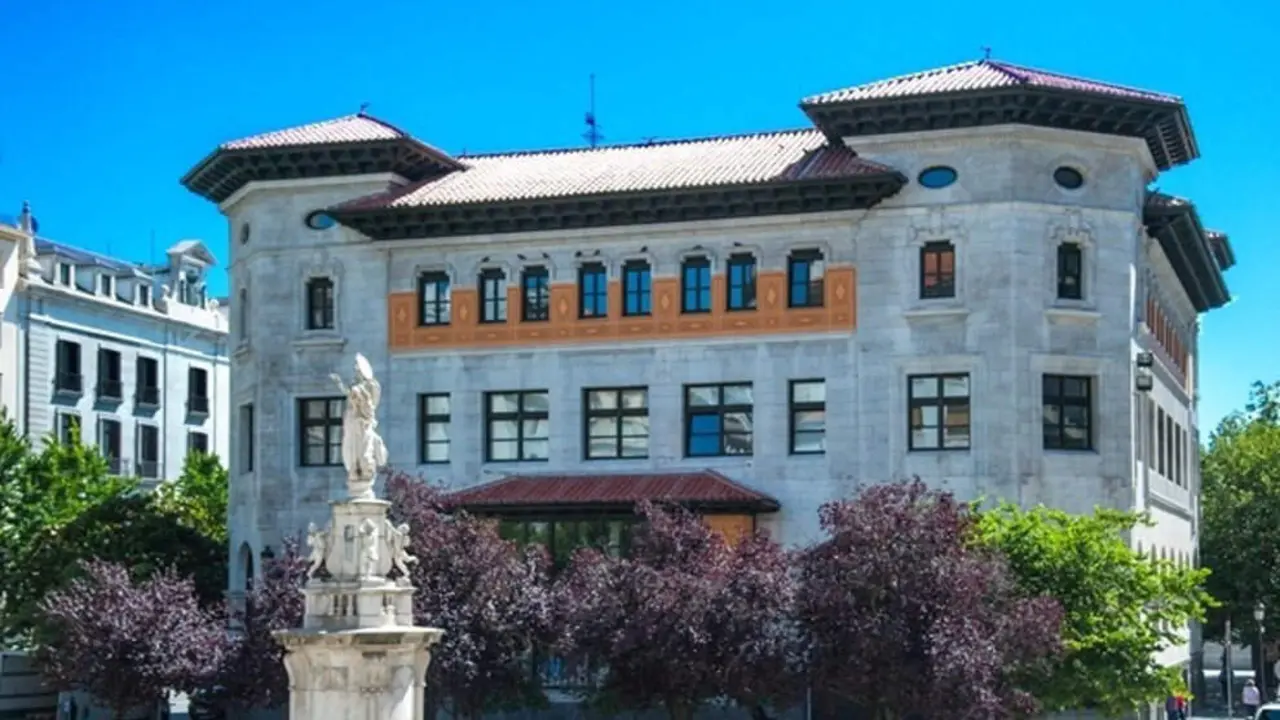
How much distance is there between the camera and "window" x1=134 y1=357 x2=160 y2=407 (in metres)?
74.3

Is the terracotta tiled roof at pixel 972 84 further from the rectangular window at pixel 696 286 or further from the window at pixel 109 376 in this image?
the window at pixel 109 376

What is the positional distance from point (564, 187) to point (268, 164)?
7.89 m

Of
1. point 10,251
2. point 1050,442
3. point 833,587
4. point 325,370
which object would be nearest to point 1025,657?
point 833,587

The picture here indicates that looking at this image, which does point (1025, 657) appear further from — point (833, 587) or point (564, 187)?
point (564, 187)

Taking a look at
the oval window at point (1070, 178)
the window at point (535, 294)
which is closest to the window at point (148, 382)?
the window at point (535, 294)

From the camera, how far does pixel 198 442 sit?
78.2 metres

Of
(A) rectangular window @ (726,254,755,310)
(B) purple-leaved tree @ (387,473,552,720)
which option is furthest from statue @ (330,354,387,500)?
(A) rectangular window @ (726,254,755,310)

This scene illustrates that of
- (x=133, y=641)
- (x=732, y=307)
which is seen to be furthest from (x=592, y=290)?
(x=133, y=641)

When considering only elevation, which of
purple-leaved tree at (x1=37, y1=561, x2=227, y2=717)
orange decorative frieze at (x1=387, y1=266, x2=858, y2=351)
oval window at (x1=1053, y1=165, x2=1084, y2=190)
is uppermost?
oval window at (x1=1053, y1=165, x2=1084, y2=190)

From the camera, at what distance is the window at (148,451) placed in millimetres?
74250

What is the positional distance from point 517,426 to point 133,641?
1220 centimetres

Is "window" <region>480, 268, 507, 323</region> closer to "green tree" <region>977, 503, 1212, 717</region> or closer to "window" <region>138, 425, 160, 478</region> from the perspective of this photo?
"green tree" <region>977, 503, 1212, 717</region>

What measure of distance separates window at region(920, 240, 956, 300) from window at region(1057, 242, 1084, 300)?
2571 mm

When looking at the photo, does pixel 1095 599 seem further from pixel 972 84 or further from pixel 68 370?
pixel 68 370
